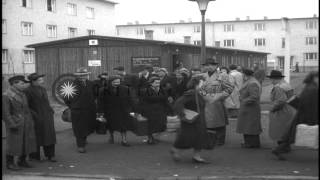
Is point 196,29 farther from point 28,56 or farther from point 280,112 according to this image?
point 280,112

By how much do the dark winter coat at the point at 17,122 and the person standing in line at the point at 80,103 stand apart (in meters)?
1.61

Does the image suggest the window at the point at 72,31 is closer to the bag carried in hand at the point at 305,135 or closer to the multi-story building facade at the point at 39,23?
the multi-story building facade at the point at 39,23

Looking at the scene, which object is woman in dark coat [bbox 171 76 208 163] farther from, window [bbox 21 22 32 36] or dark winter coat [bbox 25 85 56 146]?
window [bbox 21 22 32 36]

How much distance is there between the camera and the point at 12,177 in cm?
784

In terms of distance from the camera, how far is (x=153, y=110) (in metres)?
10.9

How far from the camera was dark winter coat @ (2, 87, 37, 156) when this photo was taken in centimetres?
803

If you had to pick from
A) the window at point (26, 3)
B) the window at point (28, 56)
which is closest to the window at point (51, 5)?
the window at point (26, 3)

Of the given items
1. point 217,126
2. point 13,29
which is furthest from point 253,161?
point 13,29

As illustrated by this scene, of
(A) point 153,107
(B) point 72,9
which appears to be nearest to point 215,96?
(A) point 153,107

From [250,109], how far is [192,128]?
1871mm

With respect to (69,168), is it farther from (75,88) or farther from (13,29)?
(13,29)

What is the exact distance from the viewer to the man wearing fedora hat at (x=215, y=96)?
966cm

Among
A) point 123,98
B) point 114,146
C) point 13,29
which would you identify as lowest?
point 114,146

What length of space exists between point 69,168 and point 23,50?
40825mm
